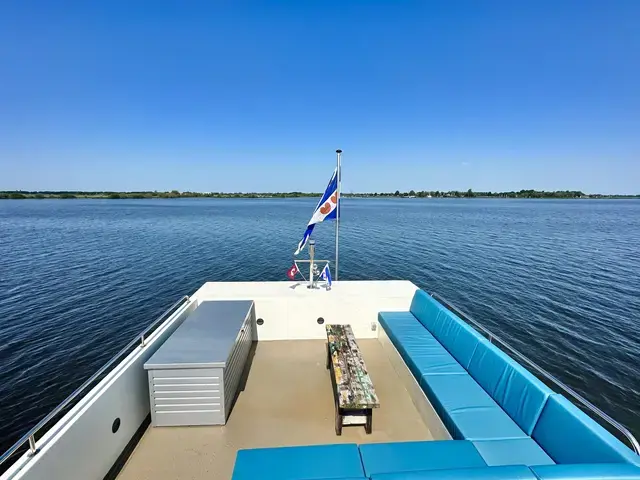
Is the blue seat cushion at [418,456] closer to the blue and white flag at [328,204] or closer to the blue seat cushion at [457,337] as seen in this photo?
the blue seat cushion at [457,337]

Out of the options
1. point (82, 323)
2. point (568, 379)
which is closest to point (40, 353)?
point (82, 323)

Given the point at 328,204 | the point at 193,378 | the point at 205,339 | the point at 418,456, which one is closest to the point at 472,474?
the point at 418,456

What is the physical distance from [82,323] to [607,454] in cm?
1070

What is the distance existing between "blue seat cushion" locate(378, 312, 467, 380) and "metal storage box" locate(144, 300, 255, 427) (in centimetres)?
225

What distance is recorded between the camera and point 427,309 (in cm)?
491

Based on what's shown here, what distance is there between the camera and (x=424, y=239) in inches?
886

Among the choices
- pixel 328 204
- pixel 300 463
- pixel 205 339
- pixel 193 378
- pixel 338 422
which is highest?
pixel 328 204

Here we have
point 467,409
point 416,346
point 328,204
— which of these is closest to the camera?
point 467,409

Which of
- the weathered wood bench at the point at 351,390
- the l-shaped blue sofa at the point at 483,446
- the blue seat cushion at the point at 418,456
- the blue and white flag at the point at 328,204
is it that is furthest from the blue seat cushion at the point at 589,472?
the blue and white flag at the point at 328,204

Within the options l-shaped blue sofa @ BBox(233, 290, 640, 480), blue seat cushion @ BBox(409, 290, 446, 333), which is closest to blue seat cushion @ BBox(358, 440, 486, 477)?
l-shaped blue sofa @ BBox(233, 290, 640, 480)

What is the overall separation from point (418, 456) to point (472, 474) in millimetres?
611

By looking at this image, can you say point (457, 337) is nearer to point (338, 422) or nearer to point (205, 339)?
point (338, 422)

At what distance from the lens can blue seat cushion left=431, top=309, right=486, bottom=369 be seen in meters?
3.74

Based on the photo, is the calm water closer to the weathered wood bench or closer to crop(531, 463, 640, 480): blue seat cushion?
the weathered wood bench
